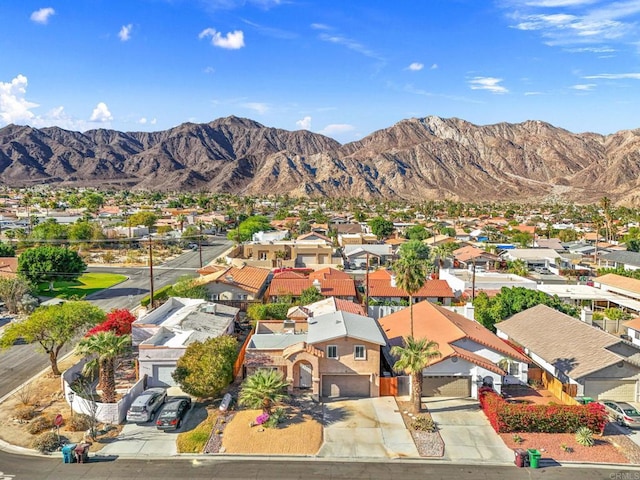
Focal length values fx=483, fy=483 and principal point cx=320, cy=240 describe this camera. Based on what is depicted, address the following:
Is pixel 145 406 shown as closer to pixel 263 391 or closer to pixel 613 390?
pixel 263 391

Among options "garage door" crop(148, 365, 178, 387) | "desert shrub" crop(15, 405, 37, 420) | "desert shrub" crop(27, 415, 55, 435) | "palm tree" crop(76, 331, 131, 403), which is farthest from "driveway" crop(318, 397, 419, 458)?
"desert shrub" crop(15, 405, 37, 420)

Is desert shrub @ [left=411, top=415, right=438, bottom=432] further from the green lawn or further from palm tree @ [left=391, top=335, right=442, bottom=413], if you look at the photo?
the green lawn

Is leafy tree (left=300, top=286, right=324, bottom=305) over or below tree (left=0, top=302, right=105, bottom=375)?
below

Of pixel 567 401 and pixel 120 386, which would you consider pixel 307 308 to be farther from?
pixel 567 401

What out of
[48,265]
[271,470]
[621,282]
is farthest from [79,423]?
[621,282]

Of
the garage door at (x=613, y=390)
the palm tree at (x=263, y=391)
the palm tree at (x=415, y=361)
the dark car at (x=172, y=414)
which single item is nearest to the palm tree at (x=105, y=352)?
the dark car at (x=172, y=414)

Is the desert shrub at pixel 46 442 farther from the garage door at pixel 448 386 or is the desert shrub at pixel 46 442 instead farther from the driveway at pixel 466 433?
the garage door at pixel 448 386
